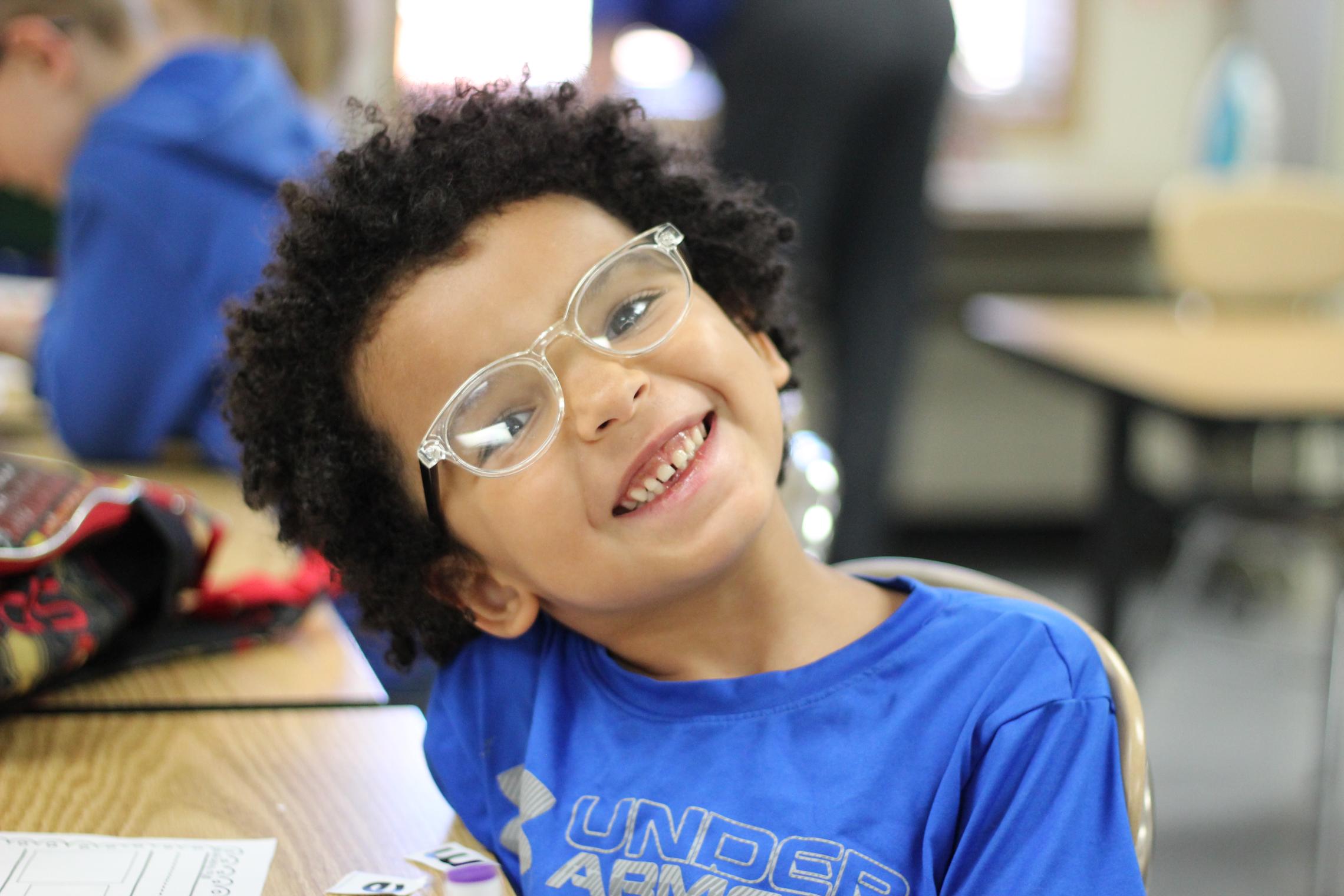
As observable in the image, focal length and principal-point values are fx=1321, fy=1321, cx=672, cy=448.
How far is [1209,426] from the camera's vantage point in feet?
6.91

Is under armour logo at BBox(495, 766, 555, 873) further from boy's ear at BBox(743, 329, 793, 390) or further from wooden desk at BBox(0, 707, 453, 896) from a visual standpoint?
boy's ear at BBox(743, 329, 793, 390)

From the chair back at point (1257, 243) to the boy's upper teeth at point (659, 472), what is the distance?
2.69 meters

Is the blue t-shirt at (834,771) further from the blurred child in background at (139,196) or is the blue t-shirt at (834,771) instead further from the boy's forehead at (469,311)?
the blurred child in background at (139,196)

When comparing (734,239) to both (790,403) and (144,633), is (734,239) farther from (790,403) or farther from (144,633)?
(144,633)

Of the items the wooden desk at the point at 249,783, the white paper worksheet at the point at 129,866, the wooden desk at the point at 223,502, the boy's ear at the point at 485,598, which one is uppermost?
the boy's ear at the point at 485,598

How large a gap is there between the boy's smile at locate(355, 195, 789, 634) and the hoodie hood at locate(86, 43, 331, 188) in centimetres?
89

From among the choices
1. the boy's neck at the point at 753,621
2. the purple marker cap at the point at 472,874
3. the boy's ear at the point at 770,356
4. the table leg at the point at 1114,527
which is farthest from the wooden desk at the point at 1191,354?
the purple marker cap at the point at 472,874

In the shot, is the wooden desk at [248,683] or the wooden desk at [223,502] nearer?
the wooden desk at [248,683]


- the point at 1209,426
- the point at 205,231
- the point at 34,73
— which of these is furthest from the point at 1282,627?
the point at 34,73

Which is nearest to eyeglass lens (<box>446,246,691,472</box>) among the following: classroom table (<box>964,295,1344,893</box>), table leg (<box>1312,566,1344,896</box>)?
classroom table (<box>964,295,1344,893</box>)

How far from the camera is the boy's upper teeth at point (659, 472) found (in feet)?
2.83

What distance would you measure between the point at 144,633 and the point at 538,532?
48cm

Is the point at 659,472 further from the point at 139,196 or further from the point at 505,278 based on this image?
the point at 139,196

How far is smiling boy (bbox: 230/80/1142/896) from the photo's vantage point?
80 centimetres
